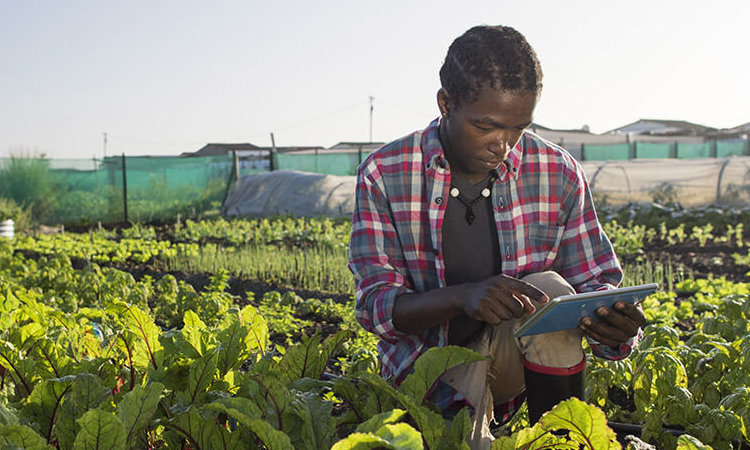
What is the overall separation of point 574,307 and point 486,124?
564mm

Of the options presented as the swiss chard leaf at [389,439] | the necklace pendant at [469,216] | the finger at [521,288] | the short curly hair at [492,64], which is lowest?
the swiss chard leaf at [389,439]

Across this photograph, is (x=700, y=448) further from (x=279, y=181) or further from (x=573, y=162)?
(x=279, y=181)

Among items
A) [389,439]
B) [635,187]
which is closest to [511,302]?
[389,439]

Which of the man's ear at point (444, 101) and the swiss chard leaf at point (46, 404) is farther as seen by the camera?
the man's ear at point (444, 101)

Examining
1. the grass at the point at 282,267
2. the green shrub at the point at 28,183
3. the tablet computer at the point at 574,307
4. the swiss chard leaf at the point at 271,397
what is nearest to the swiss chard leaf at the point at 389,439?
the swiss chard leaf at the point at 271,397

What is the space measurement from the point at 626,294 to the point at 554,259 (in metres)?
0.60

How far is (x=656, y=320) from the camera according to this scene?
3441 mm

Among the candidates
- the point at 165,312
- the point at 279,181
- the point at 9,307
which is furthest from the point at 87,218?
the point at 9,307

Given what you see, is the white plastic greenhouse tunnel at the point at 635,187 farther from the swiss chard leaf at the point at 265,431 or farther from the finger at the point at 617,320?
the swiss chard leaf at the point at 265,431

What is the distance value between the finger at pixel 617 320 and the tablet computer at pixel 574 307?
0.05 ft

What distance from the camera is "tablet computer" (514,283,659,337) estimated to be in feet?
5.32

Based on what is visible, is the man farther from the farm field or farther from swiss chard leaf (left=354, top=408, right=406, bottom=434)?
swiss chard leaf (left=354, top=408, right=406, bottom=434)

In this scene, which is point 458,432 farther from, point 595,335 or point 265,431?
point 595,335

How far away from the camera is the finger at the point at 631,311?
176 cm
